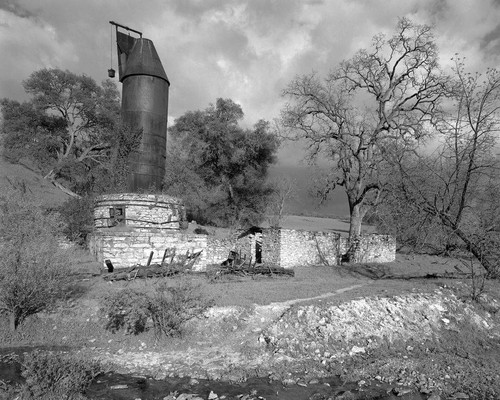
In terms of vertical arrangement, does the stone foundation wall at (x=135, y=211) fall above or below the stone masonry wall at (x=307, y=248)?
above

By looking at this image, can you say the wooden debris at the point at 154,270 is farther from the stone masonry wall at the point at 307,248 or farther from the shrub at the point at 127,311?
the stone masonry wall at the point at 307,248

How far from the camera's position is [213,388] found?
7.09m

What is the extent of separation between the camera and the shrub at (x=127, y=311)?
928 cm

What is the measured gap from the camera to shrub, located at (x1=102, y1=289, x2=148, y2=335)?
30.5ft

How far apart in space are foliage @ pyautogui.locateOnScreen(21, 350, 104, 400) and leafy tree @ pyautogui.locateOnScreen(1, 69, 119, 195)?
23.9 metres

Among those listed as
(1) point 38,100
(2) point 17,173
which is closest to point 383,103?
(2) point 17,173

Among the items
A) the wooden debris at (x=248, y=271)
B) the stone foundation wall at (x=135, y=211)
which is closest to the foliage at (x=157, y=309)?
the wooden debris at (x=248, y=271)

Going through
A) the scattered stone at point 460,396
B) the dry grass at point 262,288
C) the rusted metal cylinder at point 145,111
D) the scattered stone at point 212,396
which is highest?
the rusted metal cylinder at point 145,111

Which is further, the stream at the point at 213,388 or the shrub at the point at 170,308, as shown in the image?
the shrub at the point at 170,308

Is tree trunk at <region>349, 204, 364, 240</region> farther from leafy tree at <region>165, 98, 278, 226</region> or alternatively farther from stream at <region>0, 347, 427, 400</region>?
stream at <region>0, 347, 427, 400</region>

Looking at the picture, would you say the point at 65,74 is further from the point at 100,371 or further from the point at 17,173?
the point at 100,371

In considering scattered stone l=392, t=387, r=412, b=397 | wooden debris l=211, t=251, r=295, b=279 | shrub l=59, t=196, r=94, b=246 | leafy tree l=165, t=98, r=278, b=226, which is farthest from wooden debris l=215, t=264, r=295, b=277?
leafy tree l=165, t=98, r=278, b=226

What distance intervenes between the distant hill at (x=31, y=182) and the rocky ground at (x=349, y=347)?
15.2 meters

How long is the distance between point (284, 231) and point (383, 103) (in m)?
9.73
